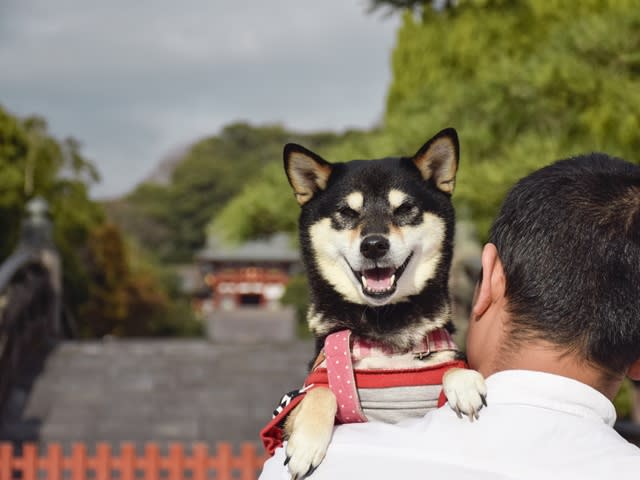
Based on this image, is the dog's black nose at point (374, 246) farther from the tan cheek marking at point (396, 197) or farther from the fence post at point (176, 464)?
the fence post at point (176, 464)

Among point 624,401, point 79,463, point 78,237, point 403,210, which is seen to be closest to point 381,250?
point 403,210

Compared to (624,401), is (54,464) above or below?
above

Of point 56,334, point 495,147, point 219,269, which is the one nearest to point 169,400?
point 56,334

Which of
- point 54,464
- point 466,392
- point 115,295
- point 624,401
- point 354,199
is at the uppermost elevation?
point 354,199

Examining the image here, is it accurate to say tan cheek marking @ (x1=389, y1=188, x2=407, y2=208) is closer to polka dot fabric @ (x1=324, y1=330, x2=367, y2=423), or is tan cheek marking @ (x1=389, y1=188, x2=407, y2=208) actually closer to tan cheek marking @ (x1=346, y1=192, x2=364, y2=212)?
tan cheek marking @ (x1=346, y1=192, x2=364, y2=212)

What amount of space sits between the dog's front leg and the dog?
0.50 feet

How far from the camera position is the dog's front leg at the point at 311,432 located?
1.49 meters

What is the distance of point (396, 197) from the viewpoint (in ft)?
7.14

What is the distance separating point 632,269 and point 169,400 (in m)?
9.18

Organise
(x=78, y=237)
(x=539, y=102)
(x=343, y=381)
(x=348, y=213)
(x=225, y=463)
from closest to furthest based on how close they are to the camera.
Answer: (x=343, y=381) → (x=348, y=213) → (x=225, y=463) → (x=539, y=102) → (x=78, y=237)

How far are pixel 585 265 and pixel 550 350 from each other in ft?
0.55

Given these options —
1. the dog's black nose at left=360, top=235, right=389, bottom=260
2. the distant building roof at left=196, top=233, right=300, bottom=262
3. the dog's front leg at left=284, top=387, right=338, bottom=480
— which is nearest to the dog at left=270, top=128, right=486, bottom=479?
the dog's black nose at left=360, top=235, right=389, bottom=260

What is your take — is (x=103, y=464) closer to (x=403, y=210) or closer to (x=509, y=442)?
(x=403, y=210)

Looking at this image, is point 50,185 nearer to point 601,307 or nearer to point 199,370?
point 199,370
